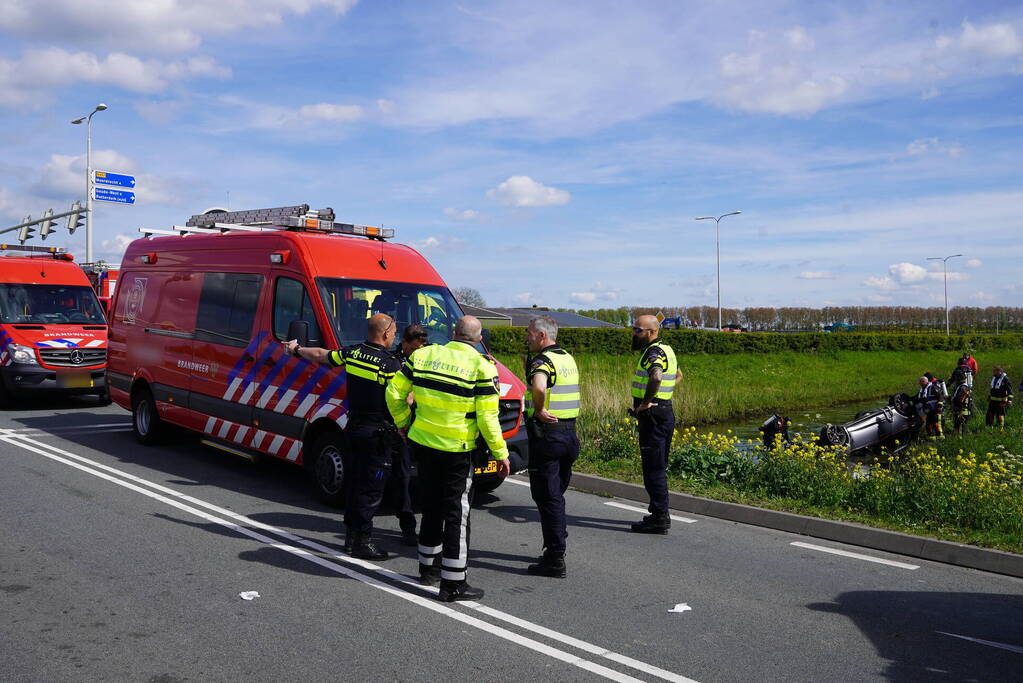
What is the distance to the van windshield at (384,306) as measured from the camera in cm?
785

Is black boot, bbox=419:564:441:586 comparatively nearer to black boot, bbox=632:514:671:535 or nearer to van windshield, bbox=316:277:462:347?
black boot, bbox=632:514:671:535

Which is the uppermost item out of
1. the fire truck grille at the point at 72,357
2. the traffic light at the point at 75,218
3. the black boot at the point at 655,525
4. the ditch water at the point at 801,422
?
A: the traffic light at the point at 75,218

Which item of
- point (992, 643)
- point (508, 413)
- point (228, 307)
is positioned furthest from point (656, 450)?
point (228, 307)


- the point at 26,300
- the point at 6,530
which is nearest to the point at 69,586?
the point at 6,530

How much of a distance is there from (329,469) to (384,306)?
1600 millimetres

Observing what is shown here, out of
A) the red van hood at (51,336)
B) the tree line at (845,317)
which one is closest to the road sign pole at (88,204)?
the red van hood at (51,336)

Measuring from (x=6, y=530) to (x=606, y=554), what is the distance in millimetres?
4606

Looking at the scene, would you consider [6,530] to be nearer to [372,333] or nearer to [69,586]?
[69,586]

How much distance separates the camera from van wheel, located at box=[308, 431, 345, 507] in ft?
24.9

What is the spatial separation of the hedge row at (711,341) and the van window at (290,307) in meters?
20.5

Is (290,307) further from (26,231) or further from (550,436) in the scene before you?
(26,231)

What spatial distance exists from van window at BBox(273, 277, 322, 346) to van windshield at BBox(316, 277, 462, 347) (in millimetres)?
185

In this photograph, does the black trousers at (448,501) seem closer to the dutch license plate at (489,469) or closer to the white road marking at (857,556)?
the dutch license plate at (489,469)

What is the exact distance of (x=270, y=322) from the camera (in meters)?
8.41
